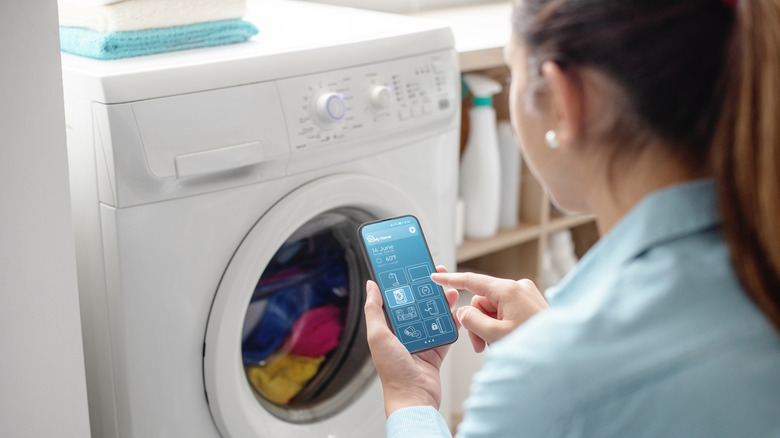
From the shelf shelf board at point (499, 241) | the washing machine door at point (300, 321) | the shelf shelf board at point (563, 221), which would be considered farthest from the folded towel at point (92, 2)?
the shelf shelf board at point (563, 221)

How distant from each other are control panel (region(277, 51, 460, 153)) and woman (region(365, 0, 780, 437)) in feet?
1.47

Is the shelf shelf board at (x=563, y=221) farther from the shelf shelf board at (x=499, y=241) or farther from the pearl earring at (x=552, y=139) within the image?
the pearl earring at (x=552, y=139)

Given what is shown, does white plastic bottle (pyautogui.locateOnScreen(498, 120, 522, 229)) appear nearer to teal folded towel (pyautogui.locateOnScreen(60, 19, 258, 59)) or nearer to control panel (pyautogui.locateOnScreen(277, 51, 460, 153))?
control panel (pyautogui.locateOnScreen(277, 51, 460, 153))

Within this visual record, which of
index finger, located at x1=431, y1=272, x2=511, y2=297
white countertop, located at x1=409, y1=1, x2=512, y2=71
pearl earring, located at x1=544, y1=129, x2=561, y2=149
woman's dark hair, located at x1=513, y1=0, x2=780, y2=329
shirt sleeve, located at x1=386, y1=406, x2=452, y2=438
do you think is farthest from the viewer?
white countertop, located at x1=409, y1=1, x2=512, y2=71

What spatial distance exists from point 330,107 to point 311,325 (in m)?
0.37

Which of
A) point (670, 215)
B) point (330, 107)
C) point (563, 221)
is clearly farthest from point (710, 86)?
point (563, 221)

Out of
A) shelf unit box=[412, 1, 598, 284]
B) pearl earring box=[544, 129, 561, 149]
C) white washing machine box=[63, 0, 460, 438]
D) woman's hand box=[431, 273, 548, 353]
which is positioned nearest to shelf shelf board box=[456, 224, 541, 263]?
shelf unit box=[412, 1, 598, 284]

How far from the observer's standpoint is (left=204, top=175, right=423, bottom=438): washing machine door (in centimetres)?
102

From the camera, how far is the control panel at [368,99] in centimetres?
102

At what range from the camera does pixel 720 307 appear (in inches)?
21.2

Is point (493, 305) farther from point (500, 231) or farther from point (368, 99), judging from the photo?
point (500, 231)

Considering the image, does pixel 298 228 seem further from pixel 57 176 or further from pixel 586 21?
pixel 586 21

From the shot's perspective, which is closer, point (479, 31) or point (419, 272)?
point (419, 272)

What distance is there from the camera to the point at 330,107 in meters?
1.03
